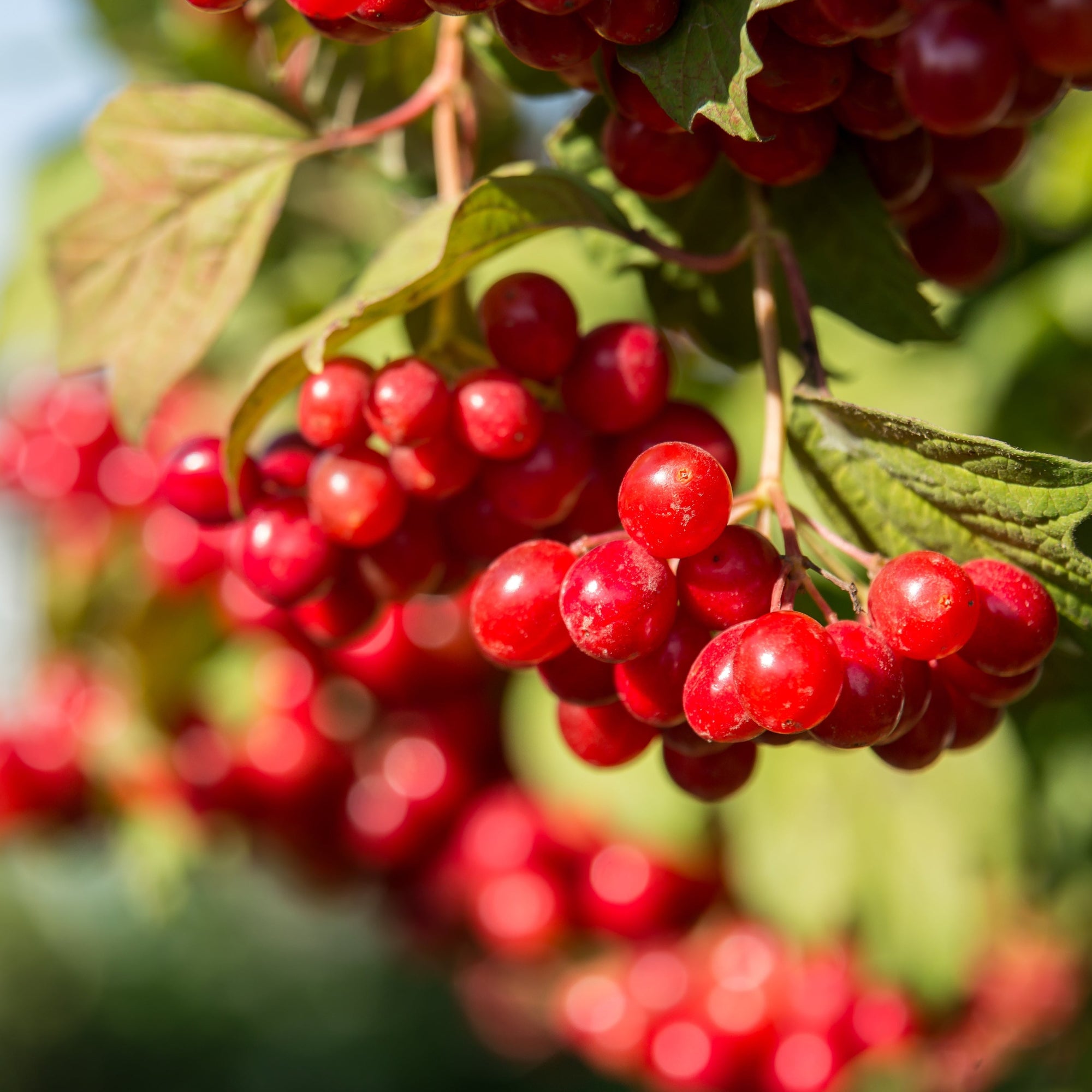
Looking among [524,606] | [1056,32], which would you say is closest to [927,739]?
[524,606]

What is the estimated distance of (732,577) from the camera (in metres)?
0.51

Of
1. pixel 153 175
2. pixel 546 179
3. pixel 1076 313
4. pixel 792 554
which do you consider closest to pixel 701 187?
pixel 546 179

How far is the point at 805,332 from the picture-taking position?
0.58 meters

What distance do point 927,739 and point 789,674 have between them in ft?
0.41

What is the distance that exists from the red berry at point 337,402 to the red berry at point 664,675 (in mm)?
193

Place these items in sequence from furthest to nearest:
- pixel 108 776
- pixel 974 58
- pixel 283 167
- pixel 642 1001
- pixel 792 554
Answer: pixel 108 776 → pixel 642 1001 → pixel 283 167 → pixel 792 554 → pixel 974 58

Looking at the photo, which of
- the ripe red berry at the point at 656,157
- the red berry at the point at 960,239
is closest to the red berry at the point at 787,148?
the ripe red berry at the point at 656,157

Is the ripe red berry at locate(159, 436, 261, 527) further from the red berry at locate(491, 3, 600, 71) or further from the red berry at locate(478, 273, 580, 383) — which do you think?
the red berry at locate(491, 3, 600, 71)

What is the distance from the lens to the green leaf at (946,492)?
500mm

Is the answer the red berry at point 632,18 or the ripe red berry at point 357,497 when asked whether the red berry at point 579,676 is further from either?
→ the red berry at point 632,18

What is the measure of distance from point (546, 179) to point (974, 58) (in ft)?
0.73

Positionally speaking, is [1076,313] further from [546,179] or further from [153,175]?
[153,175]

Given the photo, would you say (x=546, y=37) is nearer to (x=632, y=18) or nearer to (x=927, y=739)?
(x=632, y=18)

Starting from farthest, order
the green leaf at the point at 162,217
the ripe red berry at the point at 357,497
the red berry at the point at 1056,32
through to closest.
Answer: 1. the green leaf at the point at 162,217
2. the ripe red berry at the point at 357,497
3. the red berry at the point at 1056,32
